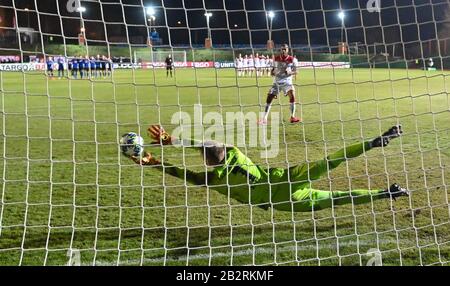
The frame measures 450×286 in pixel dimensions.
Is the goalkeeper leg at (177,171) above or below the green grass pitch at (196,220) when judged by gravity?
above

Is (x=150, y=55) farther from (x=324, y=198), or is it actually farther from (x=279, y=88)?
(x=324, y=198)

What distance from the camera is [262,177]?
441 centimetres

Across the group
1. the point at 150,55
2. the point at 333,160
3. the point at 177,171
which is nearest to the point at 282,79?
the point at 150,55

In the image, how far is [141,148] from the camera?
173 inches

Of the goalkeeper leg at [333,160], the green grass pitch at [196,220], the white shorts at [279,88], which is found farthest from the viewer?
the white shorts at [279,88]

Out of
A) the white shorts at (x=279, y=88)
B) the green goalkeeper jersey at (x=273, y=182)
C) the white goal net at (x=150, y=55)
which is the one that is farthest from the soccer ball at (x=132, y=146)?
the white shorts at (x=279, y=88)

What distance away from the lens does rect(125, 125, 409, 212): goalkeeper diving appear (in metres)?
4.28

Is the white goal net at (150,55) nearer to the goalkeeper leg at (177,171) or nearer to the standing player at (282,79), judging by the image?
the standing player at (282,79)

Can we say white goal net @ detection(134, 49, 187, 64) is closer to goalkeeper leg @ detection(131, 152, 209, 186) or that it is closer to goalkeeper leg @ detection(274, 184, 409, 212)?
goalkeeper leg @ detection(131, 152, 209, 186)

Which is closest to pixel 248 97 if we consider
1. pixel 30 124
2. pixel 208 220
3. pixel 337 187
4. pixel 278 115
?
pixel 278 115

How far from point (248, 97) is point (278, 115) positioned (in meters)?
3.86

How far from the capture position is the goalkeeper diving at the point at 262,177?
4.28 m

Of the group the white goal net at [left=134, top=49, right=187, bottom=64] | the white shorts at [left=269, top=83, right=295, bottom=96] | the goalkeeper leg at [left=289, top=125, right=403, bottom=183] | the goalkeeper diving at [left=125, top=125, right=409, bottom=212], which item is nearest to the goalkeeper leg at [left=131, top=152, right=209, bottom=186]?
the goalkeeper diving at [left=125, top=125, right=409, bottom=212]
